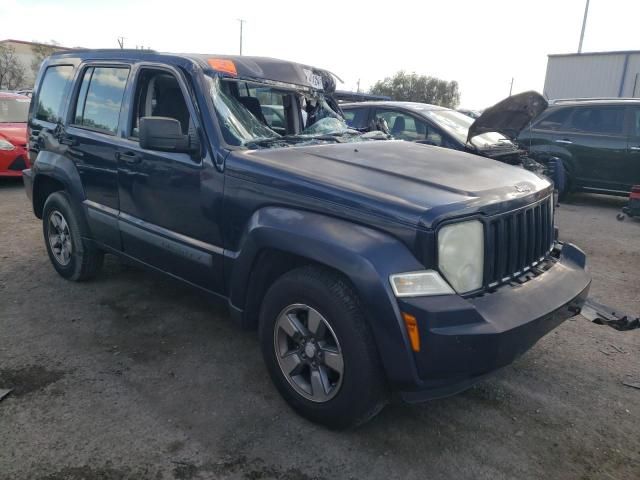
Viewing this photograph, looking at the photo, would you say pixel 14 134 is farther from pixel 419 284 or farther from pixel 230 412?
pixel 419 284

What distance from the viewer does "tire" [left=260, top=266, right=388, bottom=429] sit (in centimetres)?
234

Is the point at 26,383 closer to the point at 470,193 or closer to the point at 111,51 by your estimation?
the point at 111,51

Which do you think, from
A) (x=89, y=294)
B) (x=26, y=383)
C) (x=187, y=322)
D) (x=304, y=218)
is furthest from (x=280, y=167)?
(x=89, y=294)

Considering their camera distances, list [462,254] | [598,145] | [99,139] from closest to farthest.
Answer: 1. [462,254]
2. [99,139]
3. [598,145]

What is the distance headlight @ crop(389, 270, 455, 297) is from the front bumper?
0.03 metres

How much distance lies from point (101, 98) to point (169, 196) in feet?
4.13

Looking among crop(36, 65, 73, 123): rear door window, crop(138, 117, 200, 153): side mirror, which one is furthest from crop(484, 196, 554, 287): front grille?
crop(36, 65, 73, 123): rear door window

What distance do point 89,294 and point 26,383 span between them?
54.9 inches

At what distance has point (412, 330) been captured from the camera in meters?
2.18

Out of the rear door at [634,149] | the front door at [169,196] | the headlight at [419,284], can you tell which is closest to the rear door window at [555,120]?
the rear door at [634,149]

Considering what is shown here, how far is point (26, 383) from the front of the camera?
299cm

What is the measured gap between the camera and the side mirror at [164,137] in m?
2.95

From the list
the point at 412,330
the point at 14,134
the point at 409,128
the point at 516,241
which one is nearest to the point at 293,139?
the point at 516,241

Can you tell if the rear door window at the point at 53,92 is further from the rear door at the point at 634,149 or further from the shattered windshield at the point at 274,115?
the rear door at the point at 634,149
